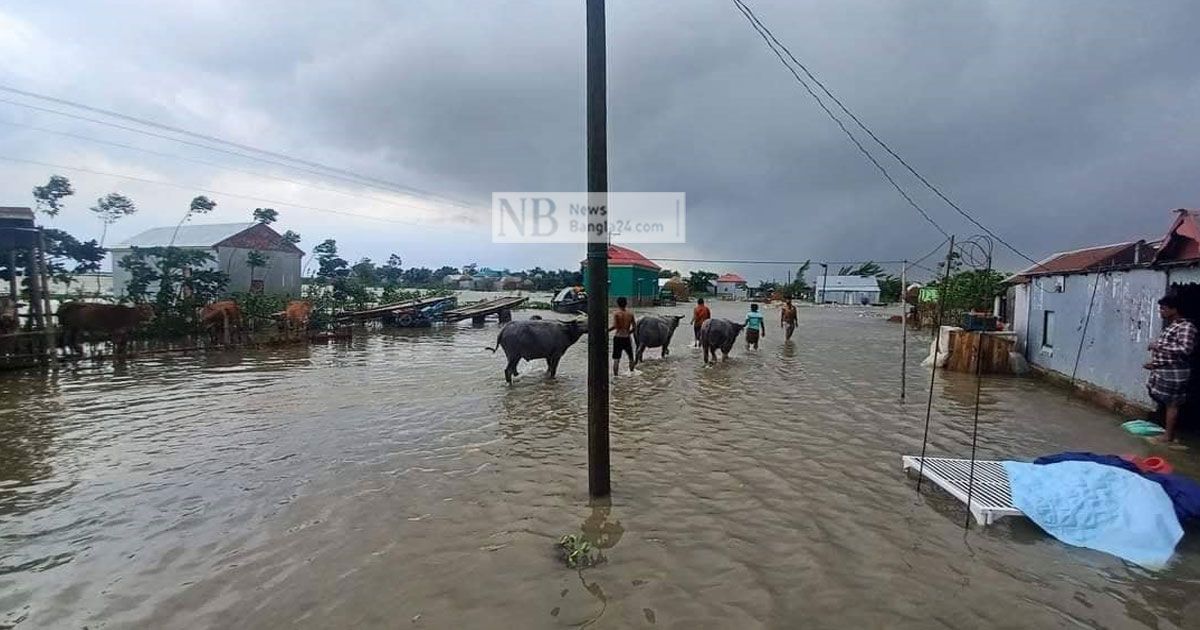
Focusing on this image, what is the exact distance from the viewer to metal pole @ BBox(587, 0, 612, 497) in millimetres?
4375

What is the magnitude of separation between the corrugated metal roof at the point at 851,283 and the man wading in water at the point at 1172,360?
6239 cm

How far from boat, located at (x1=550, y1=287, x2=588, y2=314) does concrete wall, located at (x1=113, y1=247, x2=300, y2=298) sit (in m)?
12.0

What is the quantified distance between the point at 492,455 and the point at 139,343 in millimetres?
12853

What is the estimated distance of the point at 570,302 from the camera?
28609 mm

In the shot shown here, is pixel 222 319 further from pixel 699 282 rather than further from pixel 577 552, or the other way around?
pixel 699 282

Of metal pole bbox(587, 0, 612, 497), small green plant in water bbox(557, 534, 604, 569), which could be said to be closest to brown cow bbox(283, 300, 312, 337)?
metal pole bbox(587, 0, 612, 497)

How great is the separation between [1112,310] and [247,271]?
90.6 ft

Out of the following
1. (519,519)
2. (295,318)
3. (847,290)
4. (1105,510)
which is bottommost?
(519,519)

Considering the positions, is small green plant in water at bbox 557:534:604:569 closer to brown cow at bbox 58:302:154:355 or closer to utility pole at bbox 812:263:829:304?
brown cow at bbox 58:302:154:355

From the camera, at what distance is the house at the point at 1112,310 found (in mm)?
7379

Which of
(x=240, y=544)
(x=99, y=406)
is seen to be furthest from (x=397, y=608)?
(x=99, y=406)

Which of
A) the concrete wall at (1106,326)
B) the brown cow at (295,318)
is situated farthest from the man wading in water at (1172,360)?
the brown cow at (295,318)

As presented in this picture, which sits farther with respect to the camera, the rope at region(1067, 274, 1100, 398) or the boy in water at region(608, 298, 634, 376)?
the boy in water at region(608, 298, 634, 376)

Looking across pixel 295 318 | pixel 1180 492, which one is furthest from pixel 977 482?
pixel 295 318
